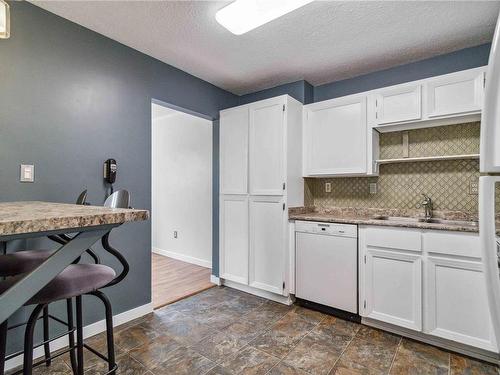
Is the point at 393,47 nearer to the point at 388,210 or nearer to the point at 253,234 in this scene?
the point at 388,210

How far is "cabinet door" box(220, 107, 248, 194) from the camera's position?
2996mm

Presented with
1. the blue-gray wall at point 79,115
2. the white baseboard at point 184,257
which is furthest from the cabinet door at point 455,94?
the white baseboard at point 184,257

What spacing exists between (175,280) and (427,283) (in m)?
2.75

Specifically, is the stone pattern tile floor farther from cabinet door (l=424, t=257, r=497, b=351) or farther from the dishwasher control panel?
the dishwasher control panel

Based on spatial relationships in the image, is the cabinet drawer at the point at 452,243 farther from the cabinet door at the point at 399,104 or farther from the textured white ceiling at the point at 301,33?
the textured white ceiling at the point at 301,33

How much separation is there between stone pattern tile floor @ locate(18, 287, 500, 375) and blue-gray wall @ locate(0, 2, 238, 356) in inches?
15.3

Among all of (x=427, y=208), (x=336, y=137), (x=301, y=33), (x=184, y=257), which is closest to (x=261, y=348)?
(x=427, y=208)

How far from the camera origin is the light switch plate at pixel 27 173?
180cm

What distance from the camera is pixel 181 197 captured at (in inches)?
175

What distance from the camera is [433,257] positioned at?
1.99 metres

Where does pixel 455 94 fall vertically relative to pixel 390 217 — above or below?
above

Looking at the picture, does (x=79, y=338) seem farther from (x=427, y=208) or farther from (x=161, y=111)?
(x=161, y=111)

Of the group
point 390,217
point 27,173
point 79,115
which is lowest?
point 390,217

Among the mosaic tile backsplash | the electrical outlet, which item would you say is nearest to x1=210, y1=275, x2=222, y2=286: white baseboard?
the mosaic tile backsplash
